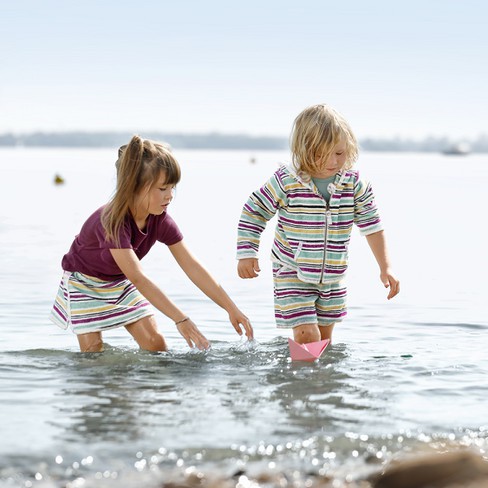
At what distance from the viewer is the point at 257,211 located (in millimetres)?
5871

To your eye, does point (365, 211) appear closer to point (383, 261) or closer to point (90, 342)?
point (383, 261)

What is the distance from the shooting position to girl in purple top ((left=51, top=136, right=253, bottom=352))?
5457 mm

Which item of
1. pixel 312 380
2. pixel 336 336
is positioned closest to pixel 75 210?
pixel 336 336

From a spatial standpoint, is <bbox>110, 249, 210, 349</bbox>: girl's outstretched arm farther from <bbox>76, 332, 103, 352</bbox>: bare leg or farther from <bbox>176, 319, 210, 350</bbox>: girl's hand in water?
<bbox>76, 332, 103, 352</bbox>: bare leg

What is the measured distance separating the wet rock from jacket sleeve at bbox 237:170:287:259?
2.19 metres

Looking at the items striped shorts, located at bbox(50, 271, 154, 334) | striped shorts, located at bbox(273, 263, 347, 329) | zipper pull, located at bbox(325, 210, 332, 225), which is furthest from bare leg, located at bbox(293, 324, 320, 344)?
striped shorts, located at bbox(50, 271, 154, 334)

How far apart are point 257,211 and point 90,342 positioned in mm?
1308

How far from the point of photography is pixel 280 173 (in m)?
5.84

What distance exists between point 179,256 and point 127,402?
138 centimetres

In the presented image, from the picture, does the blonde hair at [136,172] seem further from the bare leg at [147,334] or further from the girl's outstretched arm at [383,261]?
the girl's outstretched arm at [383,261]

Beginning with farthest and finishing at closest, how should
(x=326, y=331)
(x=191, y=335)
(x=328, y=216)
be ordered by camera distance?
(x=326, y=331)
(x=328, y=216)
(x=191, y=335)

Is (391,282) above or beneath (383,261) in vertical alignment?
beneath

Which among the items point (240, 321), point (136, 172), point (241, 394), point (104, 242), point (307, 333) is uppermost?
point (136, 172)

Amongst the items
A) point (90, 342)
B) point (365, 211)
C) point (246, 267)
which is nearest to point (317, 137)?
point (365, 211)
